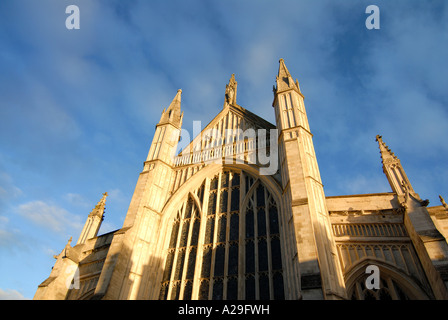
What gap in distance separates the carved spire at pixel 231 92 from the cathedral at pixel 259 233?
9.70 feet

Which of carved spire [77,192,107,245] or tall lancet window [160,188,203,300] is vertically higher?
carved spire [77,192,107,245]

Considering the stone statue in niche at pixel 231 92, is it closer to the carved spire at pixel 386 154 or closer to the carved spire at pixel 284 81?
the carved spire at pixel 284 81

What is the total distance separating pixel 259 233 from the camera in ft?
41.7

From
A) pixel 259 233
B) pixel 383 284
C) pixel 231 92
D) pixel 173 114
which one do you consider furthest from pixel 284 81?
pixel 383 284

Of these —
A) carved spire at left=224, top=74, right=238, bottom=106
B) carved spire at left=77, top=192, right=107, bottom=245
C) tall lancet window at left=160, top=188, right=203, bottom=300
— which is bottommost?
tall lancet window at left=160, top=188, right=203, bottom=300

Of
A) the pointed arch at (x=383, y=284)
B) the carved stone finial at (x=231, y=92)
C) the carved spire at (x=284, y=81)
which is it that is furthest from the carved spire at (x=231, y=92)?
the pointed arch at (x=383, y=284)

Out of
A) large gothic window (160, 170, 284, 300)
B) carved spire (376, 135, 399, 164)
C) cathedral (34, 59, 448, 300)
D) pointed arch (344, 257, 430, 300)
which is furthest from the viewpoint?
carved spire (376, 135, 399, 164)

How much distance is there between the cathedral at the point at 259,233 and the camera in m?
10.2

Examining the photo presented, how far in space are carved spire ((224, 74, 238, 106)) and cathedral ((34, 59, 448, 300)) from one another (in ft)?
9.70

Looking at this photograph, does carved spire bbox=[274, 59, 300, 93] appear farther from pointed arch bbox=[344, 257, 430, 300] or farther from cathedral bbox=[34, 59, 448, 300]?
pointed arch bbox=[344, 257, 430, 300]

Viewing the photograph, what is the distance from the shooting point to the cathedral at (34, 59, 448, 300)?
10211mm

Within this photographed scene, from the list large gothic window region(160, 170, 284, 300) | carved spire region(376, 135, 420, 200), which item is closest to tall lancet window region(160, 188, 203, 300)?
large gothic window region(160, 170, 284, 300)

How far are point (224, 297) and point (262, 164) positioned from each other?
6.04 m
